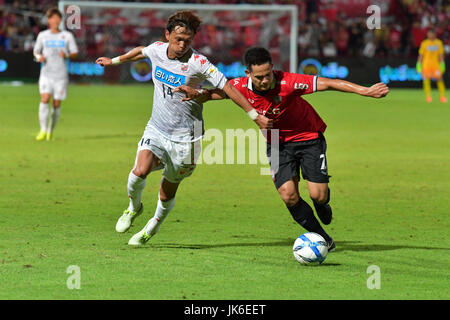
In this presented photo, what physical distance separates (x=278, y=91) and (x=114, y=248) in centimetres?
204

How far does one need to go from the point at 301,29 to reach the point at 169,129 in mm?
26981

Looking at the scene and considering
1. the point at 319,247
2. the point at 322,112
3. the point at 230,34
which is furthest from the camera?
the point at 230,34

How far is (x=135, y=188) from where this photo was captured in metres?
8.26

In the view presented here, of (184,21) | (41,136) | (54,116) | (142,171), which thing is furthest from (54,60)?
(184,21)

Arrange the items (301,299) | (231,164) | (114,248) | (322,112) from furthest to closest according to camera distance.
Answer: (322,112) < (231,164) < (114,248) < (301,299)

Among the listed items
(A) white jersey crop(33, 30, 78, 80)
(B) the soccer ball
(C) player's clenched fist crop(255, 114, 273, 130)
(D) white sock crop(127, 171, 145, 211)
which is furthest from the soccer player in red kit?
(A) white jersey crop(33, 30, 78, 80)

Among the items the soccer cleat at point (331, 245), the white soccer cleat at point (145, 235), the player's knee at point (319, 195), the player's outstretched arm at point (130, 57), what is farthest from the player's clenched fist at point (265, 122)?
the player's outstretched arm at point (130, 57)

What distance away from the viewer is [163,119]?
827 centimetres

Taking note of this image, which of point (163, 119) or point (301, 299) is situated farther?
point (163, 119)

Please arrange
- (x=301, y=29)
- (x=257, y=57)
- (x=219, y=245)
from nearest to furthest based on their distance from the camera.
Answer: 1. (x=257, y=57)
2. (x=219, y=245)
3. (x=301, y=29)

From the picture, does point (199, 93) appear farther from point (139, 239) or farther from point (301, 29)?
point (301, 29)
